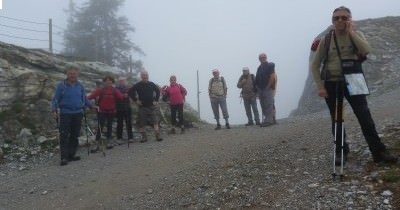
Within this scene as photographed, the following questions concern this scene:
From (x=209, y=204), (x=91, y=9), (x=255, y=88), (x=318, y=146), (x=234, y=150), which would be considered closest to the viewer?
(x=209, y=204)

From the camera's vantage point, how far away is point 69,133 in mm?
11492

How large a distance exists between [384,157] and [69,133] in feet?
26.6

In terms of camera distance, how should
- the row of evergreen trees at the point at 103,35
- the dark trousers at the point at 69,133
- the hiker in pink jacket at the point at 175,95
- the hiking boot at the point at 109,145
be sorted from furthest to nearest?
the row of evergreen trees at the point at 103,35
the hiker in pink jacket at the point at 175,95
the hiking boot at the point at 109,145
the dark trousers at the point at 69,133

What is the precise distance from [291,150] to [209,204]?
294cm

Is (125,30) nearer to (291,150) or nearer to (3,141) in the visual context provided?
(3,141)

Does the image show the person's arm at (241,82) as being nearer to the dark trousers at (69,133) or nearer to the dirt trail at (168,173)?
the dirt trail at (168,173)

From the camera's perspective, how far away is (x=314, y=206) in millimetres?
5535

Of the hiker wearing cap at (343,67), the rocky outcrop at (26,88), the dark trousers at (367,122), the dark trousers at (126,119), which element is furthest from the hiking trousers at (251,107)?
the dark trousers at (367,122)

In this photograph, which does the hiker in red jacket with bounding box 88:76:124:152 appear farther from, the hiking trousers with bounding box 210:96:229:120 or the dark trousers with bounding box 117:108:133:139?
the hiking trousers with bounding box 210:96:229:120

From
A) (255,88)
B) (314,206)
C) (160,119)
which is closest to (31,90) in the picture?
(160,119)

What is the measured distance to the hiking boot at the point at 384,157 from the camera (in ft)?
20.9

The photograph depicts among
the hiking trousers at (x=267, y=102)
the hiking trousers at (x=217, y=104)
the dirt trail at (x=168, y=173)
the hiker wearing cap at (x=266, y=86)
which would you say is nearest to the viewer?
the dirt trail at (x=168, y=173)

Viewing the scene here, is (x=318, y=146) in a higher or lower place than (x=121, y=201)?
higher

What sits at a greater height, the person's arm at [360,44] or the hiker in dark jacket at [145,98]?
the person's arm at [360,44]
